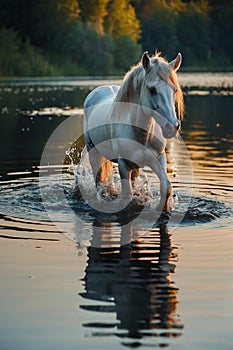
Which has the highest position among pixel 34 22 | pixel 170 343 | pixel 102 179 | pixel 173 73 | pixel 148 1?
pixel 148 1

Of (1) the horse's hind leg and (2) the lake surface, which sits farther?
(1) the horse's hind leg

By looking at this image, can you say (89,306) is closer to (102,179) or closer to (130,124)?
(130,124)

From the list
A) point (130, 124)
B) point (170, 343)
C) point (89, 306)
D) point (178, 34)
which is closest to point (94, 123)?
point (130, 124)

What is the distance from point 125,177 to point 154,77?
1.51 metres

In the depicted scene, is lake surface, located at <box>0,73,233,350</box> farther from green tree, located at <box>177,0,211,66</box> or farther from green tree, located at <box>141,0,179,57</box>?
green tree, located at <box>177,0,211,66</box>

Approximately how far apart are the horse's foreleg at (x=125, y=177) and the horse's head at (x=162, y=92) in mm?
1056

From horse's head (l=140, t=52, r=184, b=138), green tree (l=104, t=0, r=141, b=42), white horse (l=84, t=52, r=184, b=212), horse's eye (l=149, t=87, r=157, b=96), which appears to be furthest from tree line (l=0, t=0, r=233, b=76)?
horse's eye (l=149, t=87, r=157, b=96)

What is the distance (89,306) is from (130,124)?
340cm

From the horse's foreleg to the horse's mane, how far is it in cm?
67

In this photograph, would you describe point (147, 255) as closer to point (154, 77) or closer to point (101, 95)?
point (154, 77)

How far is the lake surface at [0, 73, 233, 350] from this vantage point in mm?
5402

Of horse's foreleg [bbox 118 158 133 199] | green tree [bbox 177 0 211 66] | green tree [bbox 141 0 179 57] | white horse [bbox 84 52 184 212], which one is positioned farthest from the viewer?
green tree [bbox 177 0 211 66]

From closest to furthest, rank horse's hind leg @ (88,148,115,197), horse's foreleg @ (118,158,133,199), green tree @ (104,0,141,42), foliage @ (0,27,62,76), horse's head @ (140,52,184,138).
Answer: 1. horse's head @ (140,52,184,138)
2. horse's foreleg @ (118,158,133,199)
3. horse's hind leg @ (88,148,115,197)
4. foliage @ (0,27,62,76)
5. green tree @ (104,0,141,42)

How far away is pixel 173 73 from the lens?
26.6ft
